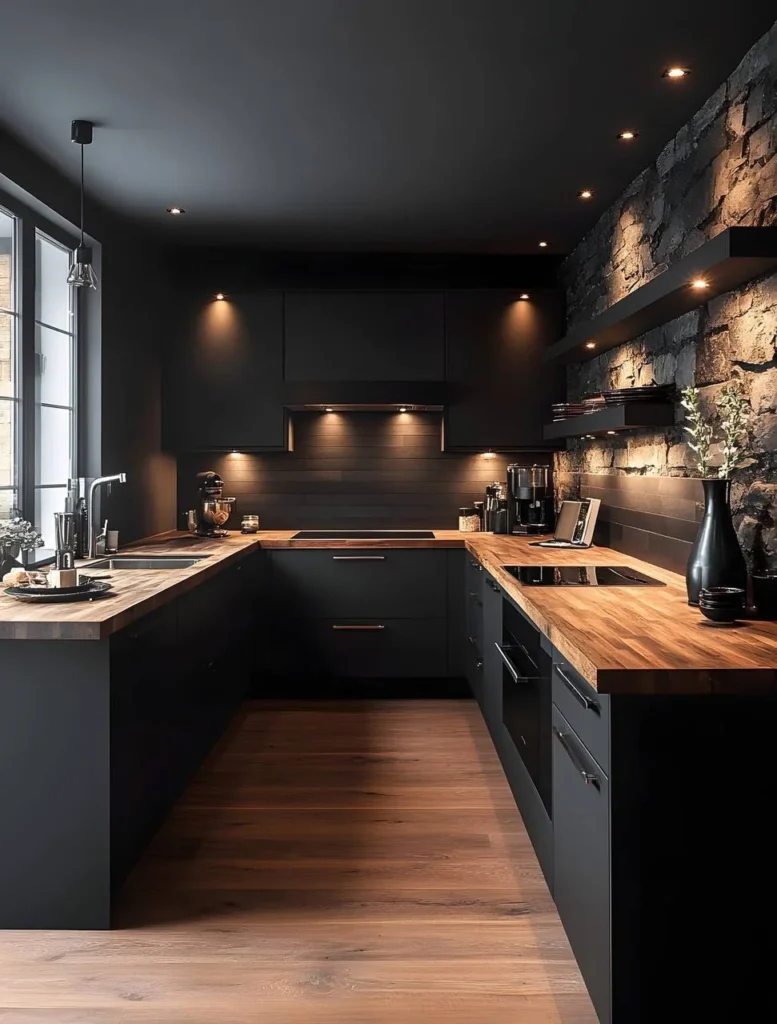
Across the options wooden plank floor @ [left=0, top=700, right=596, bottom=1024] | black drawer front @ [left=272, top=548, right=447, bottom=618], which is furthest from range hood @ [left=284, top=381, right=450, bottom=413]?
wooden plank floor @ [left=0, top=700, right=596, bottom=1024]

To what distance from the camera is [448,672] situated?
15.6 feet

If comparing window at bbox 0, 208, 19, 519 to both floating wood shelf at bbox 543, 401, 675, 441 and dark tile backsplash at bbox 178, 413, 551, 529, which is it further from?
floating wood shelf at bbox 543, 401, 675, 441

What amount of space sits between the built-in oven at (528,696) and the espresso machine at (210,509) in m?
2.18

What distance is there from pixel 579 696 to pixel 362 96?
2.16m

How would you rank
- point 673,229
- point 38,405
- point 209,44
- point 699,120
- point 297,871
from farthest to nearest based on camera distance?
point 38,405 → point 673,229 → point 699,120 → point 297,871 → point 209,44

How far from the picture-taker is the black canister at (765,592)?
2240 mm

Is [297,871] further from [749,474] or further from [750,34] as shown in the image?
[750,34]

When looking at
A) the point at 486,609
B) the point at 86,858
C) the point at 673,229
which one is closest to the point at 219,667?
the point at 486,609

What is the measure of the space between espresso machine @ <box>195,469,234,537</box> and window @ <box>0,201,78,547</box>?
97cm

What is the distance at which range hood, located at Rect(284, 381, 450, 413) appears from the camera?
4.97m

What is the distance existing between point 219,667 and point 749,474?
2.41 m

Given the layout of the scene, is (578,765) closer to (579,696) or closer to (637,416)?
(579,696)

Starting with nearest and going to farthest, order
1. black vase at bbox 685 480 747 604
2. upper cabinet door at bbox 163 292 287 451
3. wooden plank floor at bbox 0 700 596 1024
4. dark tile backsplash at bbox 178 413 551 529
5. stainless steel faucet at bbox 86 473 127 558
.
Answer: wooden plank floor at bbox 0 700 596 1024, black vase at bbox 685 480 747 604, stainless steel faucet at bbox 86 473 127 558, upper cabinet door at bbox 163 292 287 451, dark tile backsplash at bbox 178 413 551 529

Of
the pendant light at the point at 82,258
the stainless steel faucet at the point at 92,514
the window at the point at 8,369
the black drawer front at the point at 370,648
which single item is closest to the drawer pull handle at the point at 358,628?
the black drawer front at the point at 370,648
